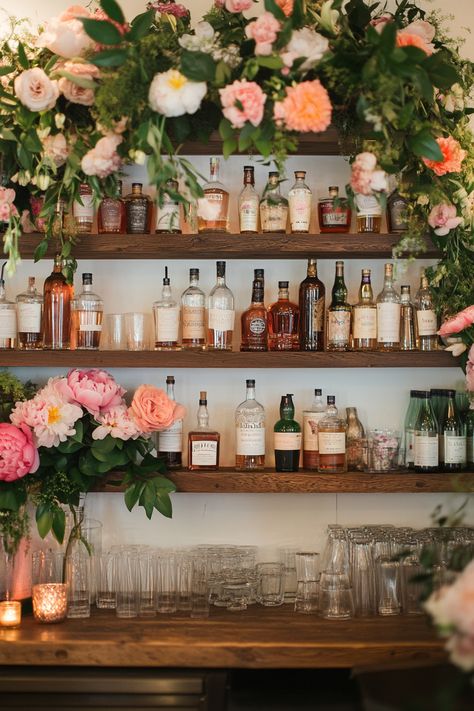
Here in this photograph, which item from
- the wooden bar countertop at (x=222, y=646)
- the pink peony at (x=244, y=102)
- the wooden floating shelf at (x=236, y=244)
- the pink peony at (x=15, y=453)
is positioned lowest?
the wooden bar countertop at (x=222, y=646)

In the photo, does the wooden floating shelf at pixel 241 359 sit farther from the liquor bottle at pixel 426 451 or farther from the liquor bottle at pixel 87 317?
the liquor bottle at pixel 426 451

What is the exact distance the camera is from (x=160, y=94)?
2.19 metres

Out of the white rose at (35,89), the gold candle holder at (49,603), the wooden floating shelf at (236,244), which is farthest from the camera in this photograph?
the wooden floating shelf at (236,244)

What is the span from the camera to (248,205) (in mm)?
2635

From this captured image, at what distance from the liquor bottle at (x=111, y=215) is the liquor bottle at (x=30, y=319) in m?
0.26

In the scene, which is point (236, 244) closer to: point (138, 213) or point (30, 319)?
point (138, 213)

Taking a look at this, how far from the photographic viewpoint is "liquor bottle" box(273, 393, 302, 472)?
2.61 metres

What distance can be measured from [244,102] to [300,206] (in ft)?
1.66

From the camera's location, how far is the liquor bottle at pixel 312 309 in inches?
104

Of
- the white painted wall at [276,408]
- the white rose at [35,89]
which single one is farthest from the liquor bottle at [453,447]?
the white rose at [35,89]

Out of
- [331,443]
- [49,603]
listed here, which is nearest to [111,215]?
[331,443]

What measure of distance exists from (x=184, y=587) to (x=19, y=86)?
1.39 m

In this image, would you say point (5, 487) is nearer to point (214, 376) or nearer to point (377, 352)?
point (214, 376)

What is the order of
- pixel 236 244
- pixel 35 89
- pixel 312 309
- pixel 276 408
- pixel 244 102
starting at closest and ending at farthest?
1. pixel 244 102
2. pixel 35 89
3. pixel 236 244
4. pixel 312 309
5. pixel 276 408
